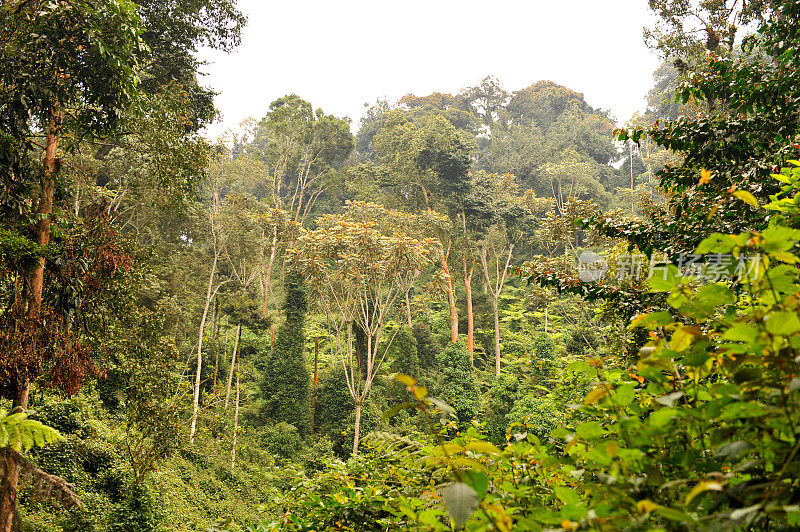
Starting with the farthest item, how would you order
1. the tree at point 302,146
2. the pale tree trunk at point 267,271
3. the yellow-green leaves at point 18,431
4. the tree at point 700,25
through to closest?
1. the tree at point 302,146
2. the pale tree trunk at point 267,271
3. the tree at point 700,25
4. the yellow-green leaves at point 18,431

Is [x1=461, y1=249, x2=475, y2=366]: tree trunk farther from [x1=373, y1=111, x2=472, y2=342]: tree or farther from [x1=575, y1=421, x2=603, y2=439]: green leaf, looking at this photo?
[x1=575, y1=421, x2=603, y2=439]: green leaf

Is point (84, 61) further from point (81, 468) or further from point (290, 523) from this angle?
point (81, 468)

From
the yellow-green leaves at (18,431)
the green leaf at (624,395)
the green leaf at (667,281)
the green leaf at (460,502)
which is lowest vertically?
the yellow-green leaves at (18,431)

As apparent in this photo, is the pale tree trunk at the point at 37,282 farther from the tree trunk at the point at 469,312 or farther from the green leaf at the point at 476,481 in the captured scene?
the tree trunk at the point at 469,312

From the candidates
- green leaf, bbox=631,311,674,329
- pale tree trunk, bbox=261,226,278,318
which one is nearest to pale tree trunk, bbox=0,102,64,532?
green leaf, bbox=631,311,674,329

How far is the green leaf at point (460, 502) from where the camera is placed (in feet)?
2.08

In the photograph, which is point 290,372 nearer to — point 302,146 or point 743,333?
point 302,146

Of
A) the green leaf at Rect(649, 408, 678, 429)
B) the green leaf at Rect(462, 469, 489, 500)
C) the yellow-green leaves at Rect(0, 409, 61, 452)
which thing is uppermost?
the green leaf at Rect(649, 408, 678, 429)

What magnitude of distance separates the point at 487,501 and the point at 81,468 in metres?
8.86

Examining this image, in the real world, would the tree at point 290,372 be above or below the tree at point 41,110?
below

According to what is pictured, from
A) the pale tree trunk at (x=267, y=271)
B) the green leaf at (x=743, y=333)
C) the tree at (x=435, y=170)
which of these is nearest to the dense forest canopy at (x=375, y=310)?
the green leaf at (x=743, y=333)

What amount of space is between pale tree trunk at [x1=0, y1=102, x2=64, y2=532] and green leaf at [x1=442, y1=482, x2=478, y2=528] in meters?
4.02

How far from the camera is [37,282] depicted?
3.87 meters

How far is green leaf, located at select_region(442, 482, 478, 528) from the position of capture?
2.08ft
